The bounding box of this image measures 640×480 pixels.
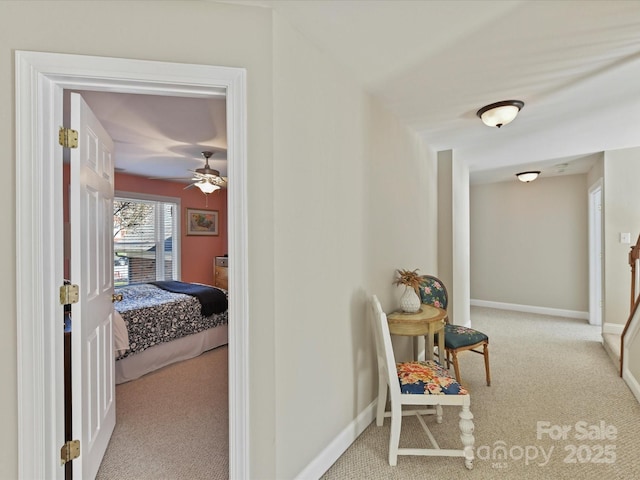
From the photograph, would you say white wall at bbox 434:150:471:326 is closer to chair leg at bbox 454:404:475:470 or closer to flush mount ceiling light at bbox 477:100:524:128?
flush mount ceiling light at bbox 477:100:524:128

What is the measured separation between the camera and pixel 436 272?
12.9 feet

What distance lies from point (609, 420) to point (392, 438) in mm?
1698

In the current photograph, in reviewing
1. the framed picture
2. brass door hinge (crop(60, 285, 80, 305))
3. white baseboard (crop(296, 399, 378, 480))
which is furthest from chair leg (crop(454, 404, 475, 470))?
the framed picture

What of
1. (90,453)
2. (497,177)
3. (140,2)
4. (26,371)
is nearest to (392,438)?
(90,453)

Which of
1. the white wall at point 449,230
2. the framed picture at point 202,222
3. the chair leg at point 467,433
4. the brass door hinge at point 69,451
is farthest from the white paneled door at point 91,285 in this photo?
the framed picture at point 202,222

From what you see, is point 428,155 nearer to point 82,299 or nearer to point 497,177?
point 497,177

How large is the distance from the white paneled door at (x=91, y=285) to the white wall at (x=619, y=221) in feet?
17.1

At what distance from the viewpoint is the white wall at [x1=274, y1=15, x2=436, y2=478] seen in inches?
64.1

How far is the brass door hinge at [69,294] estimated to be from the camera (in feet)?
4.91

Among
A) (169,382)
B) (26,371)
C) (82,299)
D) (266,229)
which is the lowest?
(169,382)

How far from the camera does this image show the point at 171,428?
235cm

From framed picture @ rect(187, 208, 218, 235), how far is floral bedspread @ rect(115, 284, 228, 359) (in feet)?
7.58

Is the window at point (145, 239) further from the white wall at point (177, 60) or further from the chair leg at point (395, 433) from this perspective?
the chair leg at point (395, 433)

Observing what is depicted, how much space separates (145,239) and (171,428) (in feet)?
13.8
